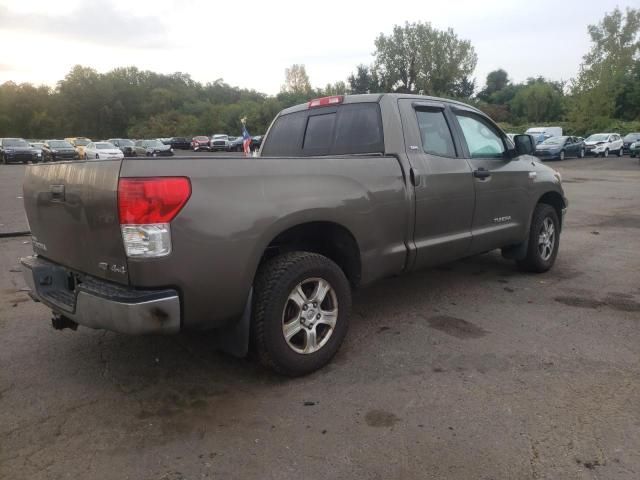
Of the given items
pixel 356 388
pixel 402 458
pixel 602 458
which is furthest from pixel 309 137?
pixel 602 458

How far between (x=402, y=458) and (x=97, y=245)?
1.93 meters

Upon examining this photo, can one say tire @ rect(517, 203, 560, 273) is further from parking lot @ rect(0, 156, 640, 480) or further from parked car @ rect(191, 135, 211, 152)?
parked car @ rect(191, 135, 211, 152)

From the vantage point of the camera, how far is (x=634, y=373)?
328 cm

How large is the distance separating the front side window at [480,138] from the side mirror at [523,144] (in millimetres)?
166

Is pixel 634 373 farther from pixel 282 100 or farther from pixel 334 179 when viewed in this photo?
pixel 282 100

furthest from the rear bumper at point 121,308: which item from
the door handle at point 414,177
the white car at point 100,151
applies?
the white car at point 100,151

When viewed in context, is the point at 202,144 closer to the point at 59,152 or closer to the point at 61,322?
the point at 59,152

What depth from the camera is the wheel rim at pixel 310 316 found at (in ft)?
10.6

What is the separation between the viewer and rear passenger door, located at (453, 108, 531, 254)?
4.70 meters

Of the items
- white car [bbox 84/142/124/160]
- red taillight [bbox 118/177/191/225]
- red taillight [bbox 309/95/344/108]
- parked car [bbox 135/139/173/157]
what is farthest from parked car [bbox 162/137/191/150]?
red taillight [bbox 118/177/191/225]

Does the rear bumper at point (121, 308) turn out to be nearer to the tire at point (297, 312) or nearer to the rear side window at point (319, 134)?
the tire at point (297, 312)

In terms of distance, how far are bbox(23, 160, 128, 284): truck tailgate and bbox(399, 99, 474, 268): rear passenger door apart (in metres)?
2.25

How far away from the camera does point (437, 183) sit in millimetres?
4176

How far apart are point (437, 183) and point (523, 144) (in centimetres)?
163
